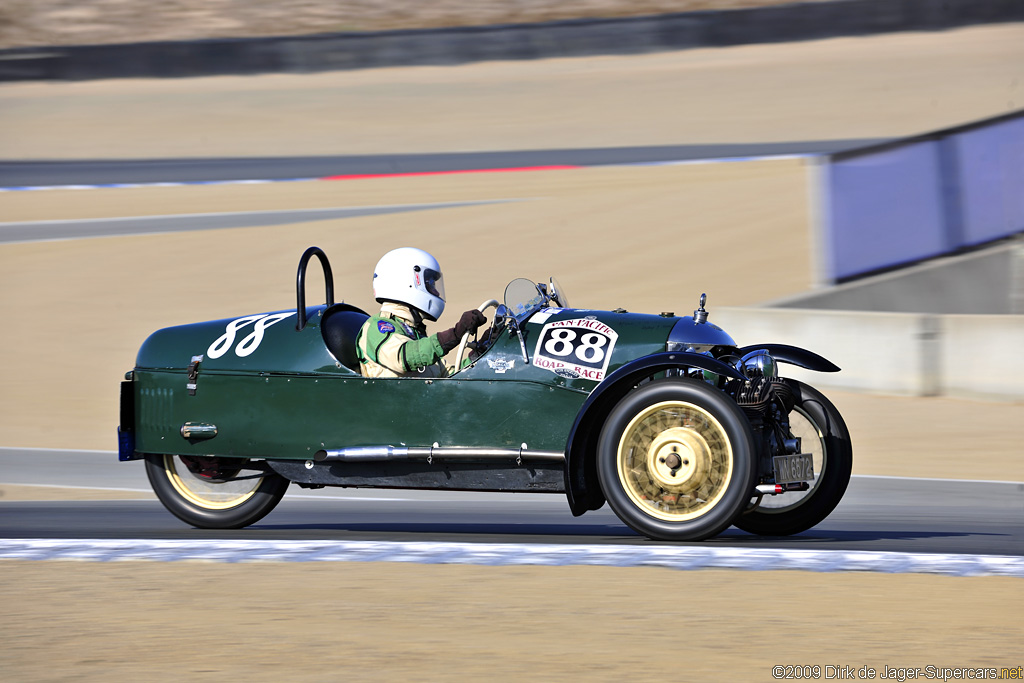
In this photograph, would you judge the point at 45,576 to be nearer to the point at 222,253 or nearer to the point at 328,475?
the point at 328,475

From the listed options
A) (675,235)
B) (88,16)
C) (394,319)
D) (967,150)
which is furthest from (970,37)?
(394,319)

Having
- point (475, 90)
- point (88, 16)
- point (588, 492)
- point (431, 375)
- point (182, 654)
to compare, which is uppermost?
point (88, 16)

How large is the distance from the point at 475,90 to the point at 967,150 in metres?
17.2

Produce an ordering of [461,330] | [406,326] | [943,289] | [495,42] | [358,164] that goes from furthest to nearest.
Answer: [495,42]
[358,164]
[943,289]
[406,326]
[461,330]

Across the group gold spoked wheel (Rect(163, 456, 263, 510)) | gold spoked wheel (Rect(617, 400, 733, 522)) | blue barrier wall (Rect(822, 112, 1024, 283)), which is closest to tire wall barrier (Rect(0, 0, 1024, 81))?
blue barrier wall (Rect(822, 112, 1024, 283))

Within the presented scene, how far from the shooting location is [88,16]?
35.0m

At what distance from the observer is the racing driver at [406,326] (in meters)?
6.86

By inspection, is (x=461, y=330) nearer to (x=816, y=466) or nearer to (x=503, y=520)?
(x=503, y=520)

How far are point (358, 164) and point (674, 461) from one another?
1835cm

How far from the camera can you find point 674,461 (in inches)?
252

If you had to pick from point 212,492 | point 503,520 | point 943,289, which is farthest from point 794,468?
point 943,289

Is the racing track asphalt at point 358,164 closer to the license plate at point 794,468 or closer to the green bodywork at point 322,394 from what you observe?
the green bodywork at point 322,394

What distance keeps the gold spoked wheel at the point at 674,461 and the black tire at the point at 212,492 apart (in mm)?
2145

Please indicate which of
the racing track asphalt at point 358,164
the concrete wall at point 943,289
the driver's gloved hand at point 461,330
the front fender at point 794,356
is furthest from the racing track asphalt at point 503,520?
the racing track asphalt at point 358,164
